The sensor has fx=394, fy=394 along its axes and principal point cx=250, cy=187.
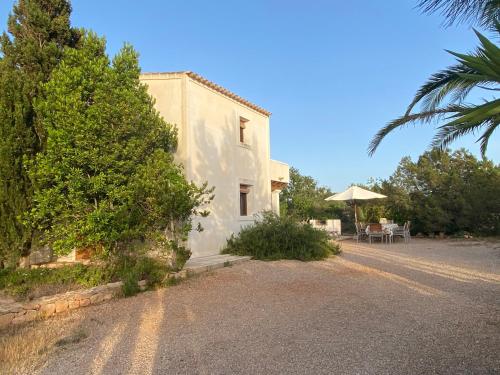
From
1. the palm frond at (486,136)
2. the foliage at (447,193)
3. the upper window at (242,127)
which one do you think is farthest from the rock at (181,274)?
the foliage at (447,193)

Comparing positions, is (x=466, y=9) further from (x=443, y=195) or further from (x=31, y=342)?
(x=443, y=195)

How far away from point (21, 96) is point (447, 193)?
16787 mm

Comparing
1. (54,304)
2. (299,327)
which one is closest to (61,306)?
(54,304)

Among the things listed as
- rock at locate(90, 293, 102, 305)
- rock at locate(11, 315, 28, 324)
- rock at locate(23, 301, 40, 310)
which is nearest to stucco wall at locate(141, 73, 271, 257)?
rock at locate(90, 293, 102, 305)

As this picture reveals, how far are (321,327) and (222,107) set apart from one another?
8.66m

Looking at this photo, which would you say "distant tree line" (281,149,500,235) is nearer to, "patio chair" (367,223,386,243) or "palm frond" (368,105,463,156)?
"patio chair" (367,223,386,243)

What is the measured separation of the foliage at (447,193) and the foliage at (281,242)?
29.3 ft

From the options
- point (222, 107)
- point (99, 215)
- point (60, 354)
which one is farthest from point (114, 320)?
point (222, 107)

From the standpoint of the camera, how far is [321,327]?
463 cm

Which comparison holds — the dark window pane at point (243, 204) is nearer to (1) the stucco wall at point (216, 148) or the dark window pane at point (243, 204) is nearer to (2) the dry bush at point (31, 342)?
(1) the stucco wall at point (216, 148)

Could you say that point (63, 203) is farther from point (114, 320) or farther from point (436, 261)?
point (436, 261)

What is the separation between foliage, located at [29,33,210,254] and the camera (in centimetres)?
691

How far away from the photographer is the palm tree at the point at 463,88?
93.0 inches

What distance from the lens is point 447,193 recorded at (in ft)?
57.8
